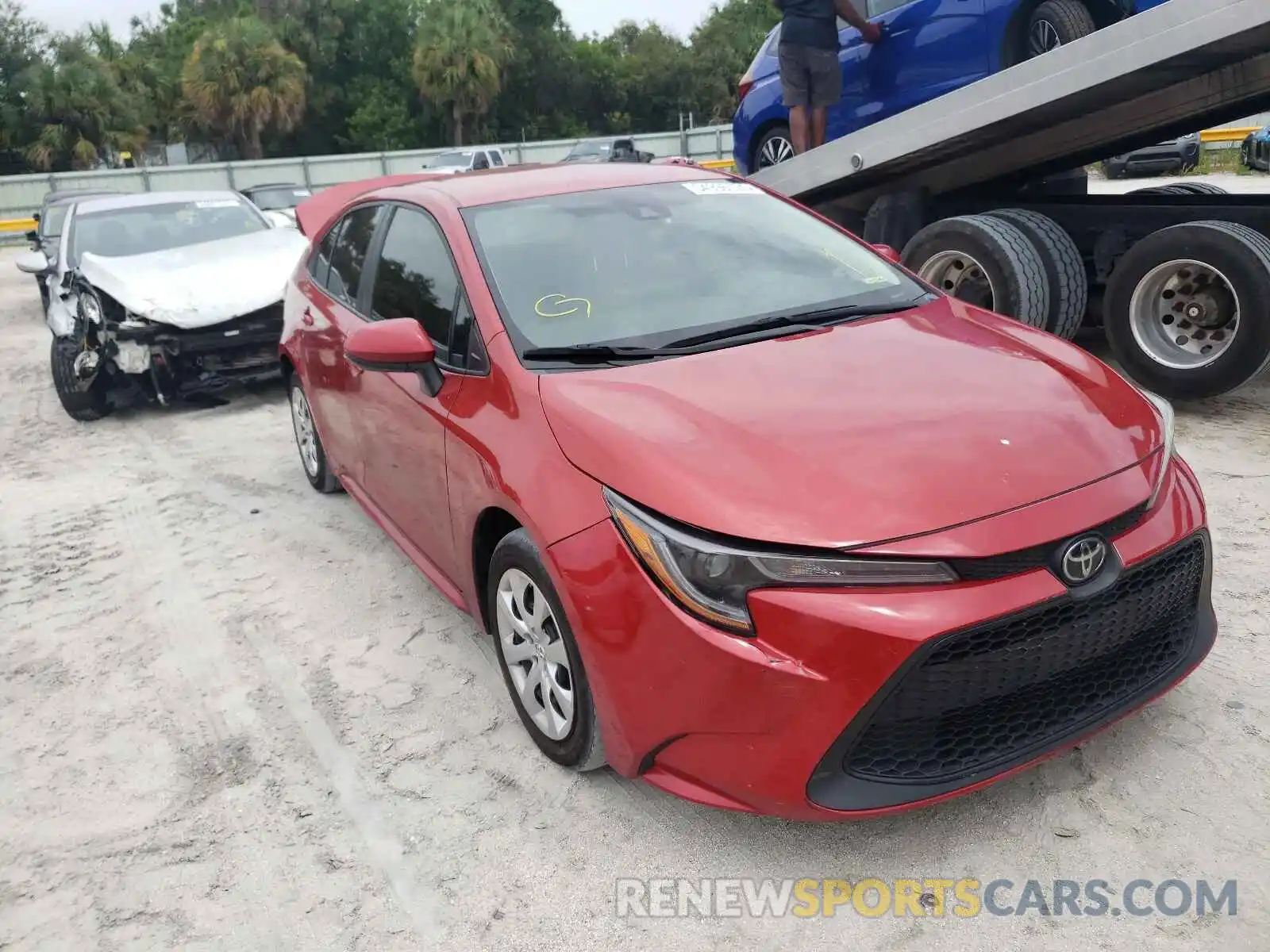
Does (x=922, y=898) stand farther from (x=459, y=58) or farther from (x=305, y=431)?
(x=459, y=58)

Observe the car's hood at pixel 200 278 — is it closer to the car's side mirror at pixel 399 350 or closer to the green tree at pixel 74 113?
the car's side mirror at pixel 399 350

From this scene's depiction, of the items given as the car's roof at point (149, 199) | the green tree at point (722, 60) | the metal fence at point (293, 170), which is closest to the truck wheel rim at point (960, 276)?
the car's roof at point (149, 199)

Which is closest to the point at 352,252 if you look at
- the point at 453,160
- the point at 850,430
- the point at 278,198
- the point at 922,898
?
the point at 850,430

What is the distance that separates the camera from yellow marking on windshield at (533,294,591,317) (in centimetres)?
307

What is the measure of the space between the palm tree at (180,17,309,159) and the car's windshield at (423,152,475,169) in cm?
2403

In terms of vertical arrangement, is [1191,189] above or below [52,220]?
below

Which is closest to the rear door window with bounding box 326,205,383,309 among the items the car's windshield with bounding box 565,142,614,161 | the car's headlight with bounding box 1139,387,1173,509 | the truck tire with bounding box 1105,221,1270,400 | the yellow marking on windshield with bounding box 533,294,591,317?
the yellow marking on windshield with bounding box 533,294,591,317

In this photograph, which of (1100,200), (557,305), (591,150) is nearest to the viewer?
(557,305)

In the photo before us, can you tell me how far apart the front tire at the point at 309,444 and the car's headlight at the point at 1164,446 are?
3.69 meters

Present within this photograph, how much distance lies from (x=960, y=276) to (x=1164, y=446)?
348cm

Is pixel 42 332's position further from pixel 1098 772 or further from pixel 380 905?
pixel 1098 772

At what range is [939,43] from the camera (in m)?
6.18

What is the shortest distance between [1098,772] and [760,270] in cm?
181

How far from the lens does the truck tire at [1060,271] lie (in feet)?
18.2
